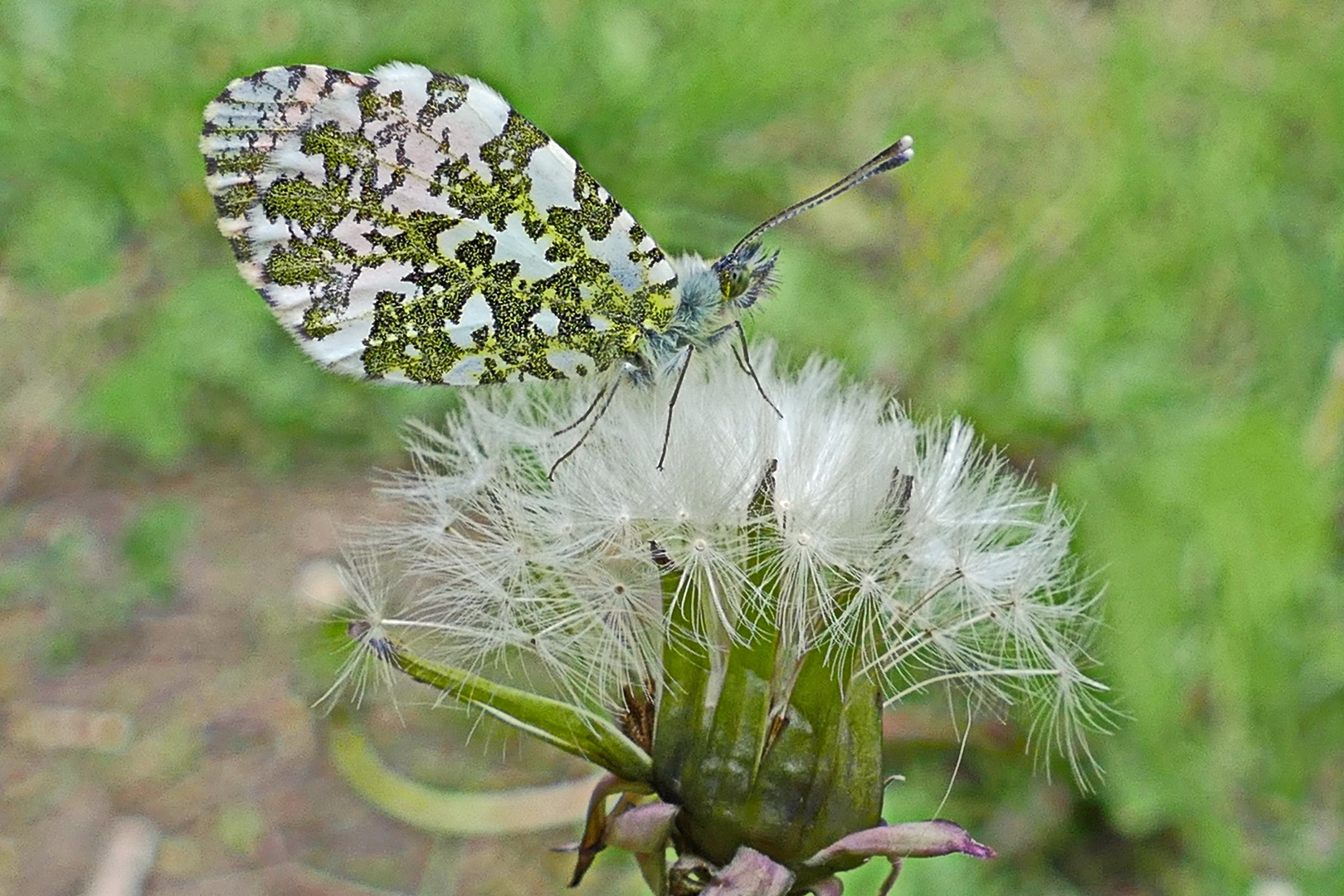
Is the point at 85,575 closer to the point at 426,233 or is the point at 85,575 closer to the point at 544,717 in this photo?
the point at 426,233

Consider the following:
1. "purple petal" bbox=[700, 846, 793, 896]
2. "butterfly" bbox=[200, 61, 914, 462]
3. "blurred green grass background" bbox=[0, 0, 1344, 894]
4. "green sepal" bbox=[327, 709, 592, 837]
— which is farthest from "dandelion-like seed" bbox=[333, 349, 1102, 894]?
"blurred green grass background" bbox=[0, 0, 1344, 894]

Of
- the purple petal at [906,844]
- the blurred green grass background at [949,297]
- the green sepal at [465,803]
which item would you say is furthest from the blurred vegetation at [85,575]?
the purple petal at [906,844]

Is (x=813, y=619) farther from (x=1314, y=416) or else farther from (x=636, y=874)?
(x=1314, y=416)

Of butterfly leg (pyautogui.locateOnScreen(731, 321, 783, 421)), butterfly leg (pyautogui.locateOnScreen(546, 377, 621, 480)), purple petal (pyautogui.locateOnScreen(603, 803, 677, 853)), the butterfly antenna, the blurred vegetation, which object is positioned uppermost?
the butterfly antenna

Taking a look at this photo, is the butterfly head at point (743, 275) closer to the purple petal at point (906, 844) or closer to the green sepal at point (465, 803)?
the purple petal at point (906, 844)

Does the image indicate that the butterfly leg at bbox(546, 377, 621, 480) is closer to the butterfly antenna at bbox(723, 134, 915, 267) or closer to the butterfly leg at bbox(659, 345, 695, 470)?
the butterfly leg at bbox(659, 345, 695, 470)

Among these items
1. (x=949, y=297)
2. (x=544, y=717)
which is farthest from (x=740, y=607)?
(x=949, y=297)
